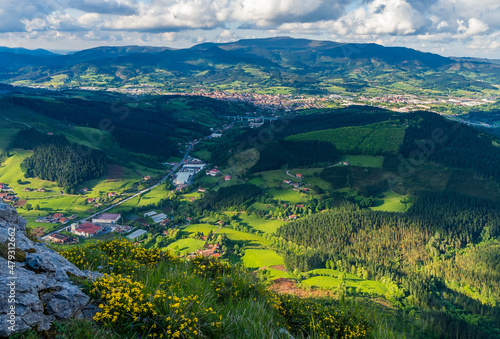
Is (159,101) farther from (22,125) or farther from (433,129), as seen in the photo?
(433,129)

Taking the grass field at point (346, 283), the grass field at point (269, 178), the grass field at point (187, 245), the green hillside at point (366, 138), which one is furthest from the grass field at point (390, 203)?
the grass field at point (187, 245)

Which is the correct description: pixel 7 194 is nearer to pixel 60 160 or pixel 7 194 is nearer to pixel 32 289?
pixel 60 160

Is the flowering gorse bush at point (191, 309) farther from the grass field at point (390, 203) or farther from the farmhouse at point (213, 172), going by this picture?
the farmhouse at point (213, 172)

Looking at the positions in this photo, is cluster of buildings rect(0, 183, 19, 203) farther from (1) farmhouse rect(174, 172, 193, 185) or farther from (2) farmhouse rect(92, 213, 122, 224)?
(1) farmhouse rect(174, 172, 193, 185)

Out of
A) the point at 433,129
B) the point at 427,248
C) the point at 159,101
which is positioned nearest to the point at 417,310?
the point at 427,248

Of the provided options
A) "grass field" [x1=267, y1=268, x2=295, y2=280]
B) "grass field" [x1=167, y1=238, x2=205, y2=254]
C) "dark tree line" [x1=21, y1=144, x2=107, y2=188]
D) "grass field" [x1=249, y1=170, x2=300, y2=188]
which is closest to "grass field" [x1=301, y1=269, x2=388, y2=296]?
"grass field" [x1=267, y1=268, x2=295, y2=280]

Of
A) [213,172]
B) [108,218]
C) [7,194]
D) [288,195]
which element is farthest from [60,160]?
[288,195]
